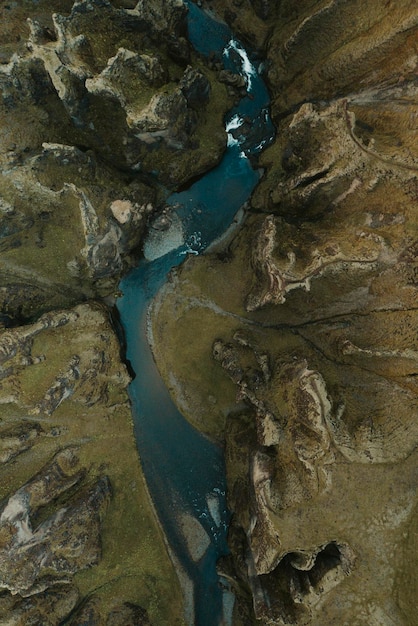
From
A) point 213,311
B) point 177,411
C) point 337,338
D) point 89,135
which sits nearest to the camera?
point 337,338

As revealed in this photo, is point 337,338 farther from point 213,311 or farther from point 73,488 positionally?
point 73,488

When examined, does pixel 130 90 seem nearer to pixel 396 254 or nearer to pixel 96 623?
pixel 396 254

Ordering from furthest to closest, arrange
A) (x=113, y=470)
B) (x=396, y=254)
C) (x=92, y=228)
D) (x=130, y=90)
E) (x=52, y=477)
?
1. (x=113, y=470)
2. (x=52, y=477)
3. (x=92, y=228)
4. (x=130, y=90)
5. (x=396, y=254)

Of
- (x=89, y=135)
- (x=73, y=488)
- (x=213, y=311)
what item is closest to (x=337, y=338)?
(x=213, y=311)

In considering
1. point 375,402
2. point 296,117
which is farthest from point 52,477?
point 296,117

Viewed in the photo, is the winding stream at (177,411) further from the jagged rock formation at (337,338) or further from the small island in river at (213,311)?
the jagged rock formation at (337,338)

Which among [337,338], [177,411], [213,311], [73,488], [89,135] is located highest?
[89,135]

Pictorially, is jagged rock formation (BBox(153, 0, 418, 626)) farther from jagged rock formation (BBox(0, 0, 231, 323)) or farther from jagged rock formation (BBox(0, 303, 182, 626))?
jagged rock formation (BBox(0, 303, 182, 626))

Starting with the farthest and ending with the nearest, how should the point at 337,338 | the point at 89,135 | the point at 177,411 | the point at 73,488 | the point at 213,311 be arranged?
1. the point at 177,411
2. the point at 213,311
3. the point at 73,488
4. the point at 89,135
5. the point at 337,338
